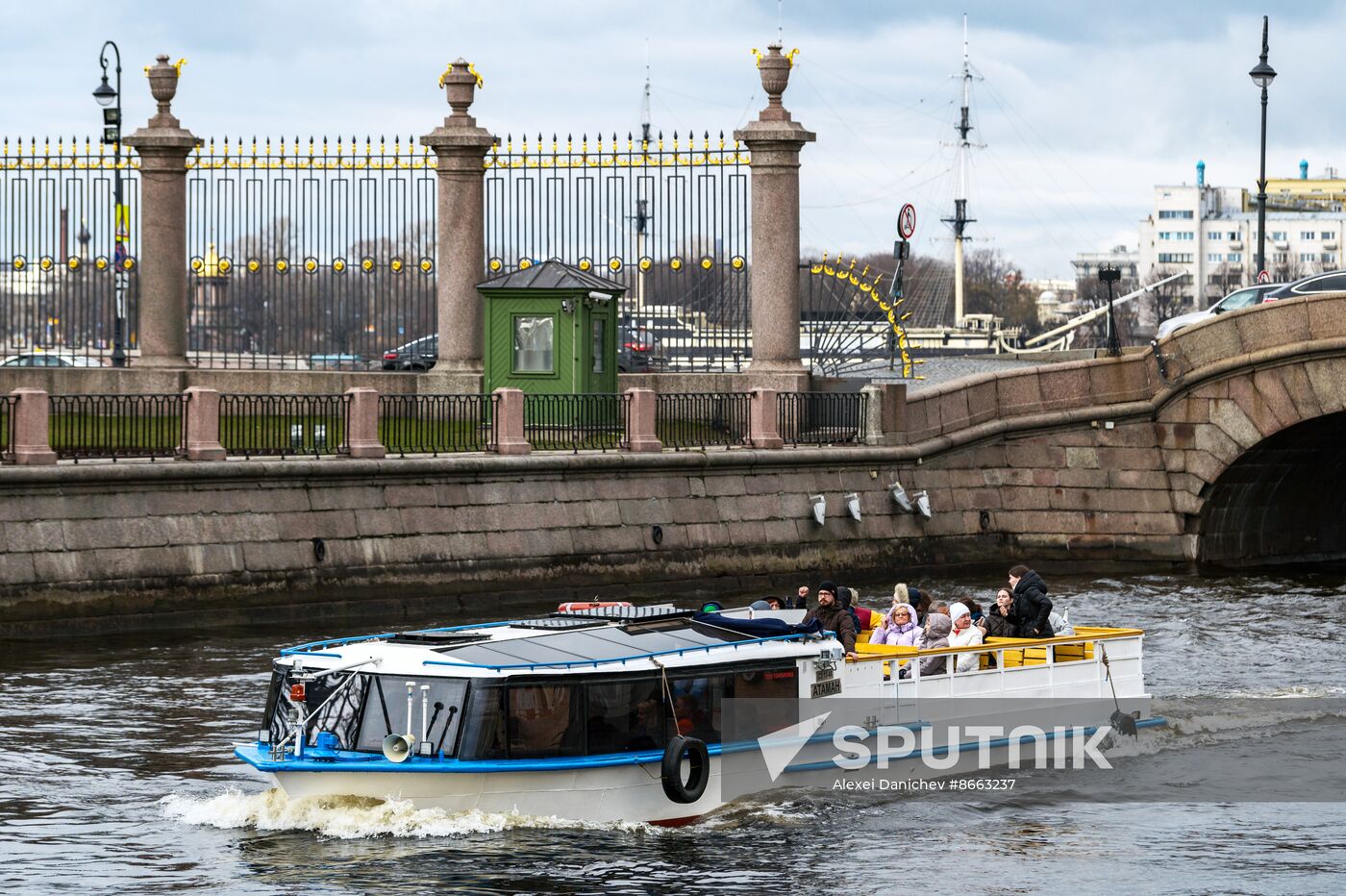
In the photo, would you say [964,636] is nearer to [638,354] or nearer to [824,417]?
[824,417]

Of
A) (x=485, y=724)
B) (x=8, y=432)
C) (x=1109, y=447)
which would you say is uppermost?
(x=8, y=432)

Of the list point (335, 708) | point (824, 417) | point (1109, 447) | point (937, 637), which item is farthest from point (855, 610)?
point (1109, 447)

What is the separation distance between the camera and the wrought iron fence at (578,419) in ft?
91.6

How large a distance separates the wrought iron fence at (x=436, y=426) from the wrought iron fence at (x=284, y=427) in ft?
2.34

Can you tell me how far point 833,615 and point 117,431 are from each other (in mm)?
10578

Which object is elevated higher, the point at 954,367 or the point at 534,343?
the point at 954,367

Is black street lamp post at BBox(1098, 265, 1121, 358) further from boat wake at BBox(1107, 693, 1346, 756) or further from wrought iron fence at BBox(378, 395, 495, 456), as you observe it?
boat wake at BBox(1107, 693, 1346, 756)

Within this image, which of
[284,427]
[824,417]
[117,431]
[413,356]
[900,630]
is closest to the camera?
[900,630]

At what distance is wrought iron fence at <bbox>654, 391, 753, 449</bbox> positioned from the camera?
29125mm

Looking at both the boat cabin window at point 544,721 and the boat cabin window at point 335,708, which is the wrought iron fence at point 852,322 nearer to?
the boat cabin window at point 544,721

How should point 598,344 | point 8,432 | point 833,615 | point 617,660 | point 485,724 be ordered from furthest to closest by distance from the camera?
point 598,344, point 8,432, point 833,615, point 617,660, point 485,724

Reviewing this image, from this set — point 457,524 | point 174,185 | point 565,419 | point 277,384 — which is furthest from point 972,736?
point 174,185

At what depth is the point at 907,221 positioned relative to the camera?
32.1 meters

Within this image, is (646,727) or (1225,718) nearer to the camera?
(646,727)
